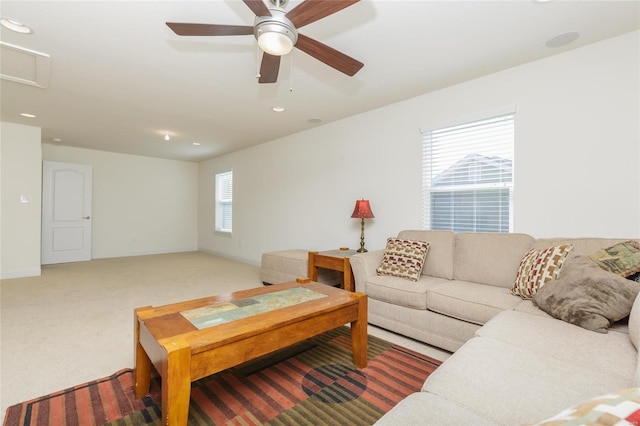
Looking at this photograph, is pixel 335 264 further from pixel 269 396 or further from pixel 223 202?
pixel 223 202

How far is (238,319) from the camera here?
1.66 meters

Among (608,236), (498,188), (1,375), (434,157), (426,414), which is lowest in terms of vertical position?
Answer: (1,375)

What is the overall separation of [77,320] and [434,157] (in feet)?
13.5

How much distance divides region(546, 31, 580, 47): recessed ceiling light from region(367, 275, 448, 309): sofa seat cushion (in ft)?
7.06

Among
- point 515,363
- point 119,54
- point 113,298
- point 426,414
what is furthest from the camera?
point 113,298

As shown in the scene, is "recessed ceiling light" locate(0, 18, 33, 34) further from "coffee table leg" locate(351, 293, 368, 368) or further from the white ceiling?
"coffee table leg" locate(351, 293, 368, 368)

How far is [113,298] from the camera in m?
3.74

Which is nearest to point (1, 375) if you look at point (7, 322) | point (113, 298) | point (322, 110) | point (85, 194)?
point (7, 322)

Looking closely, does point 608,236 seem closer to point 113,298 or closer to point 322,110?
point 322,110

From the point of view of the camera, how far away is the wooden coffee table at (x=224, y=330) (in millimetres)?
1303

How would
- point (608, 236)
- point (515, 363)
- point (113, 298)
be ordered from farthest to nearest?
point (113, 298)
point (608, 236)
point (515, 363)

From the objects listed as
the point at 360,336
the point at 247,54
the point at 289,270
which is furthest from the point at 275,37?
the point at 289,270

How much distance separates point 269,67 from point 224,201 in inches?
213

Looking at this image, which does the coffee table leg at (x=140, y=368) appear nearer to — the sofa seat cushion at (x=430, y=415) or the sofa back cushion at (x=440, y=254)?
the sofa seat cushion at (x=430, y=415)
